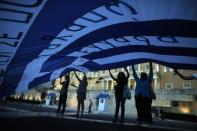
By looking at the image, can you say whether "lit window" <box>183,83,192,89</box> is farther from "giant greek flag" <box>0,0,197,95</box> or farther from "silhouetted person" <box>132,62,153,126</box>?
"silhouetted person" <box>132,62,153,126</box>

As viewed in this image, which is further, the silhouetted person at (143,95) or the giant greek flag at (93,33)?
the silhouetted person at (143,95)

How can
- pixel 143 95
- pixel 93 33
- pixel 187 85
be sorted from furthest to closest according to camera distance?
pixel 187 85 → pixel 143 95 → pixel 93 33

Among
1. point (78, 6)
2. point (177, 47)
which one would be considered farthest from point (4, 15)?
point (177, 47)

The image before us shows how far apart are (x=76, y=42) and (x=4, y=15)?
315 cm

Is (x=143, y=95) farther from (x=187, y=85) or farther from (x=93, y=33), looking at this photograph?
(x=187, y=85)

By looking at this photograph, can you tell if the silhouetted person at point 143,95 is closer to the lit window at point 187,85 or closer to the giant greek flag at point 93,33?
the giant greek flag at point 93,33

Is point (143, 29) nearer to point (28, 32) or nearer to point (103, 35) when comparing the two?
point (103, 35)

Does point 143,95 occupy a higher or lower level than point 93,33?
lower

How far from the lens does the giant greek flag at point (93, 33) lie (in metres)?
5.62

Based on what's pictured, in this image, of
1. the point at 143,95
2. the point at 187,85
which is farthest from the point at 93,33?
the point at 187,85

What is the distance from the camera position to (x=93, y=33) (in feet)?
24.7

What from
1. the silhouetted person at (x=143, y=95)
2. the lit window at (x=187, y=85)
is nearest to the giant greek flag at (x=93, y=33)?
the silhouetted person at (x=143, y=95)

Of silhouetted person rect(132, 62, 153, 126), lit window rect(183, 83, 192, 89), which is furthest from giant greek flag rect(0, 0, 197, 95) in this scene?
lit window rect(183, 83, 192, 89)

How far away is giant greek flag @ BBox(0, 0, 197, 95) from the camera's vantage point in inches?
221
